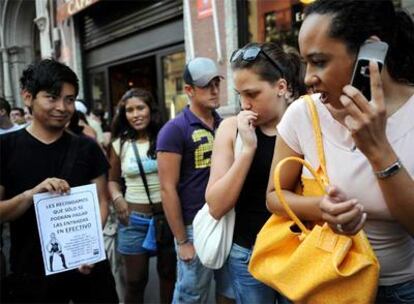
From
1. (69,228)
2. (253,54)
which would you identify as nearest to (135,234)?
(69,228)

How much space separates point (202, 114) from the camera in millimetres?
2906

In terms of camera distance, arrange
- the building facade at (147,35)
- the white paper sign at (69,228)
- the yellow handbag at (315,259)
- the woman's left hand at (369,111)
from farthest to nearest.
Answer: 1. the building facade at (147,35)
2. the white paper sign at (69,228)
3. the yellow handbag at (315,259)
4. the woman's left hand at (369,111)

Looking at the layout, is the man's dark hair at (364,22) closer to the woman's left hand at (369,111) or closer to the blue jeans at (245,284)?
the woman's left hand at (369,111)

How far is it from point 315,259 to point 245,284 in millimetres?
827

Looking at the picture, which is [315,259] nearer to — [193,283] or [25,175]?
[193,283]

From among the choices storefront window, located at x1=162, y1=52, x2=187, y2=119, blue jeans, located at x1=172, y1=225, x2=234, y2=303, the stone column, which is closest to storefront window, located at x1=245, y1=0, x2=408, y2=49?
storefront window, located at x1=162, y1=52, x2=187, y2=119

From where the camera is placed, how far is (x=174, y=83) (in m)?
7.99

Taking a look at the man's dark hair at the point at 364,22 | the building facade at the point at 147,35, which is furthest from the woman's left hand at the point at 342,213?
the building facade at the point at 147,35

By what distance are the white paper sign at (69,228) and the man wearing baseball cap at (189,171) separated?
0.55 meters

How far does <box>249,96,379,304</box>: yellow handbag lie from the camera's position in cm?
126

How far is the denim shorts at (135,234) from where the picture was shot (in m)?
3.43

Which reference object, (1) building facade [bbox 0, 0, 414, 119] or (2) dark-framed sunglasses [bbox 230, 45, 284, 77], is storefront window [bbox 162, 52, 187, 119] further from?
(2) dark-framed sunglasses [bbox 230, 45, 284, 77]

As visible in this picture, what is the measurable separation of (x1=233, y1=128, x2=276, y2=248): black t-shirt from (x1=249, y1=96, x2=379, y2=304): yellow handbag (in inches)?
23.1

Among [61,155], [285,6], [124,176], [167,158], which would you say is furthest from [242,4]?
[61,155]
